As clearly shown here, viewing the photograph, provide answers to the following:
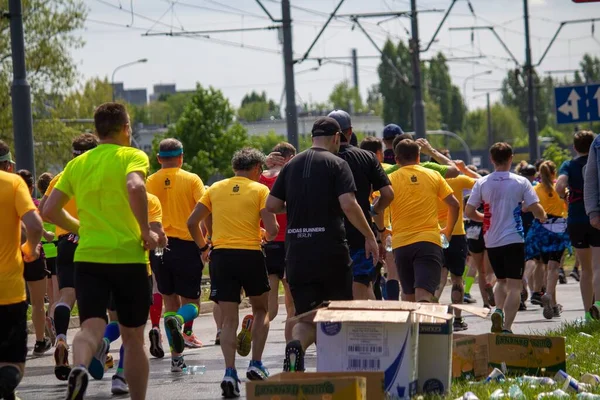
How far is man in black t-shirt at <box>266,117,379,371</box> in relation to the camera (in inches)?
343

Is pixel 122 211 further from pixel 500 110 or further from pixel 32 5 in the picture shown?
pixel 500 110

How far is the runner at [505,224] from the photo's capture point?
1192 centimetres

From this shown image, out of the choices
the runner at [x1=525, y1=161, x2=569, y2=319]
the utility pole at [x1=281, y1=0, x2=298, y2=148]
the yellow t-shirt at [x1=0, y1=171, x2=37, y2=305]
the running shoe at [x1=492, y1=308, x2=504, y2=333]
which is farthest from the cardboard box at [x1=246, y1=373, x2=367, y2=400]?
the utility pole at [x1=281, y1=0, x2=298, y2=148]

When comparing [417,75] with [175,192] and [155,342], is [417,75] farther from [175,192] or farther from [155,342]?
[155,342]

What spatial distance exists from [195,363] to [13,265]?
162 inches

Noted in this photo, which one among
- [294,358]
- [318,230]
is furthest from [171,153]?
[294,358]

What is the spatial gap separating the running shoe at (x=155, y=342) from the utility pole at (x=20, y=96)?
6.43 metres

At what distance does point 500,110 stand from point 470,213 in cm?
16183

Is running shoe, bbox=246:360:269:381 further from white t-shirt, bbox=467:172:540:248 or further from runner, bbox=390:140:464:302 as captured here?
white t-shirt, bbox=467:172:540:248

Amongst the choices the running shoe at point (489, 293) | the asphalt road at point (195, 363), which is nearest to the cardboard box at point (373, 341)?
the asphalt road at point (195, 363)

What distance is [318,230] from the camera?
872cm

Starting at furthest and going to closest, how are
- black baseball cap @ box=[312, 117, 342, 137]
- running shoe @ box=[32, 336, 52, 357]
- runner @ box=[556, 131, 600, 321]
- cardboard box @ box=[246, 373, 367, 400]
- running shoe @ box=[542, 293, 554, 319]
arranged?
running shoe @ box=[542, 293, 554, 319]
running shoe @ box=[32, 336, 52, 357]
runner @ box=[556, 131, 600, 321]
black baseball cap @ box=[312, 117, 342, 137]
cardboard box @ box=[246, 373, 367, 400]

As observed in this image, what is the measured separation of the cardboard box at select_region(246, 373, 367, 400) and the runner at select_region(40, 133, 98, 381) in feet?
12.3

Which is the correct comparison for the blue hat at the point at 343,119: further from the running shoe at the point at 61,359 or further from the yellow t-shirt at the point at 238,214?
the running shoe at the point at 61,359
